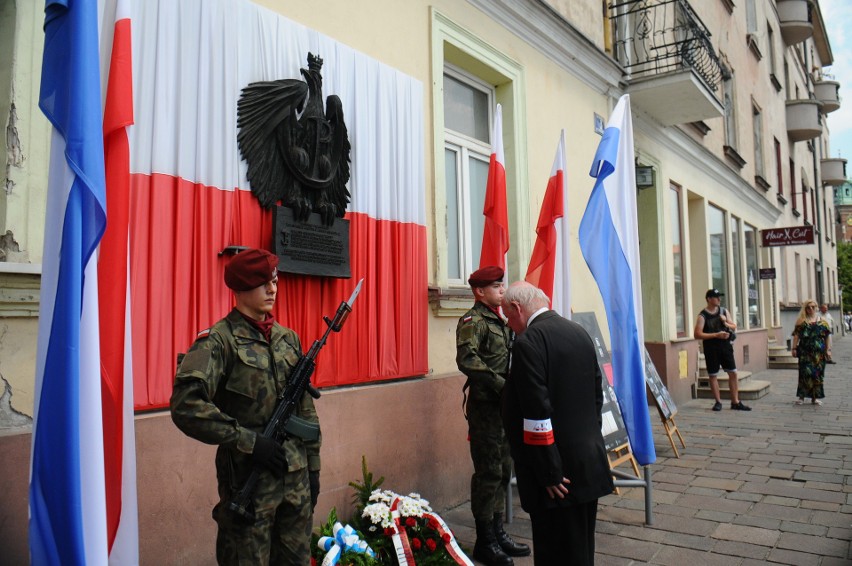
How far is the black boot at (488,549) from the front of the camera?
155 inches

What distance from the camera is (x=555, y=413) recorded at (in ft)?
9.75

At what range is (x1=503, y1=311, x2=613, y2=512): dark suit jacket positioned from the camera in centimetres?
289

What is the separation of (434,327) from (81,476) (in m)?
3.39

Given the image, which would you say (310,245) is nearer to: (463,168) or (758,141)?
(463,168)

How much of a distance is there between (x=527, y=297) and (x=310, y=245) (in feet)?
5.15

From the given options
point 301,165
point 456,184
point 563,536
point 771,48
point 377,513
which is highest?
point 771,48

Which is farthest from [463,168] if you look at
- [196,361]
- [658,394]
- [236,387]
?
[196,361]

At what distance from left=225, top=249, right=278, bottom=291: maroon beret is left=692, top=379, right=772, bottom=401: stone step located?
10.5 metres

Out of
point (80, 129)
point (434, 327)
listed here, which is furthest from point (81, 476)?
point (434, 327)

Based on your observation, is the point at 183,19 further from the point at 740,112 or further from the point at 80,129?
the point at 740,112

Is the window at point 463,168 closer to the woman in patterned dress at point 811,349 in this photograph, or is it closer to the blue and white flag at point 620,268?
the blue and white flag at point 620,268

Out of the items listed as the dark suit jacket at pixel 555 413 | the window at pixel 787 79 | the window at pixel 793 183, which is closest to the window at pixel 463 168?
the dark suit jacket at pixel 555 413

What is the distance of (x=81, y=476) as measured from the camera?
7.04 ft

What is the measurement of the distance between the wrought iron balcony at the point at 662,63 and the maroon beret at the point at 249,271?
7806 mm
